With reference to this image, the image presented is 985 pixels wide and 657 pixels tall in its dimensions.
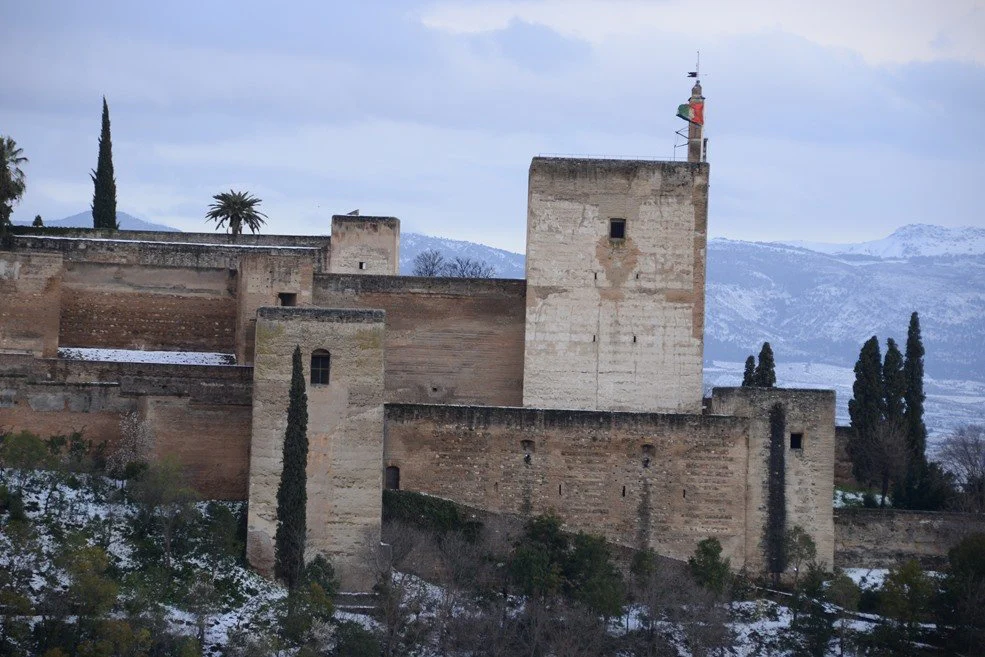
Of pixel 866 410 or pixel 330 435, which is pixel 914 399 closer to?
pixel 866 410

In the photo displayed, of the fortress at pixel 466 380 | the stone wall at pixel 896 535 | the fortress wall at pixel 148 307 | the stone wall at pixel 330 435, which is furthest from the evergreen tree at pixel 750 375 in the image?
the stone wall at pixel 330 435

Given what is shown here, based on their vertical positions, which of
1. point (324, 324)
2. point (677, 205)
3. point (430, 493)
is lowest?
point (430, 493)

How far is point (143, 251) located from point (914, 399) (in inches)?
833

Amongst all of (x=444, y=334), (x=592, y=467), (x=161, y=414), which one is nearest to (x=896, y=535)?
(x=592, y=467)

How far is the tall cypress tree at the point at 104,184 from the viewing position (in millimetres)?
53656

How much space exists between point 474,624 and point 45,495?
29.7 feet

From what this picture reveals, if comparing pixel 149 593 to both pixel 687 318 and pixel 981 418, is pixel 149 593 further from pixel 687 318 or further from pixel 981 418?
pixel 981 418

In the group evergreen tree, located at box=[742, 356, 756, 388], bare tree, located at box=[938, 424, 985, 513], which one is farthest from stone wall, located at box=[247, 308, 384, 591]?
evergreen tree, located at box=[742, 356, 756, 388]

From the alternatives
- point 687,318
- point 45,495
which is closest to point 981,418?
point 687,318

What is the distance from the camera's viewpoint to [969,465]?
54.2 m

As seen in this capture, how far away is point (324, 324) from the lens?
1428 inches

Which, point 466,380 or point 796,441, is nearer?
point 796,441

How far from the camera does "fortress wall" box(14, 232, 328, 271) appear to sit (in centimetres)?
4400

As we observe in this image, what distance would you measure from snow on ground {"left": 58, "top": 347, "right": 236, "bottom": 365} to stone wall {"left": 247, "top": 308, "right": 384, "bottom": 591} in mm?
5597
